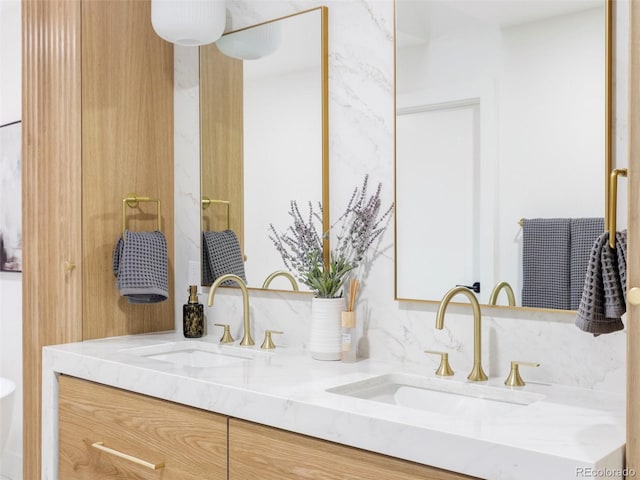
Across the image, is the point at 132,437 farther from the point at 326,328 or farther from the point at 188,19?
the point at 188,19

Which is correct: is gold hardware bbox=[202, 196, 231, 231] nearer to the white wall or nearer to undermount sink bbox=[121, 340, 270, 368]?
undermount sink bbox=[121, 340, 270, 368]

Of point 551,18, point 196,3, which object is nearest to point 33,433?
point 196,3

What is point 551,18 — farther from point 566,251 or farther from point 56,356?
point 56,356

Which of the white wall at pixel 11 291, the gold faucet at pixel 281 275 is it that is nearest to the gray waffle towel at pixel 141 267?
the gold faucet at pixel 281 275

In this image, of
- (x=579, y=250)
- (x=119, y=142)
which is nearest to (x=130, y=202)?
(x=119, y=142)

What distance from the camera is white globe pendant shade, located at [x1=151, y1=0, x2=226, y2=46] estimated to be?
2.15 metres

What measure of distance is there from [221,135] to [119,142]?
37 centimetres

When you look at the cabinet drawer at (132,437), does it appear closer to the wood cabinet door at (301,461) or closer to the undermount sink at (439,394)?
the wood cabinet door at (301,461)

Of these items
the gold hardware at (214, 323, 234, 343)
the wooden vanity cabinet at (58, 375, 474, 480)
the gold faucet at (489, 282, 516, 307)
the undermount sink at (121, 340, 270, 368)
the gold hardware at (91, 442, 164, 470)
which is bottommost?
the gold hardware at (91, 442, 164, 470)

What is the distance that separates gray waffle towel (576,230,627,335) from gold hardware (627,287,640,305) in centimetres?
14

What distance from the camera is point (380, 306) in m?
1.96

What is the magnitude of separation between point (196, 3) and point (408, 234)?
3.36 feet

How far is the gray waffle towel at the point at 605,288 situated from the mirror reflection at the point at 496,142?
316 mm

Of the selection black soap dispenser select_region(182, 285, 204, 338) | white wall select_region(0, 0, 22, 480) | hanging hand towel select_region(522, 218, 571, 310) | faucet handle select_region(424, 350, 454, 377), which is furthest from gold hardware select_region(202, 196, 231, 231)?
white wall select_region(0, 0, 22, 480)
